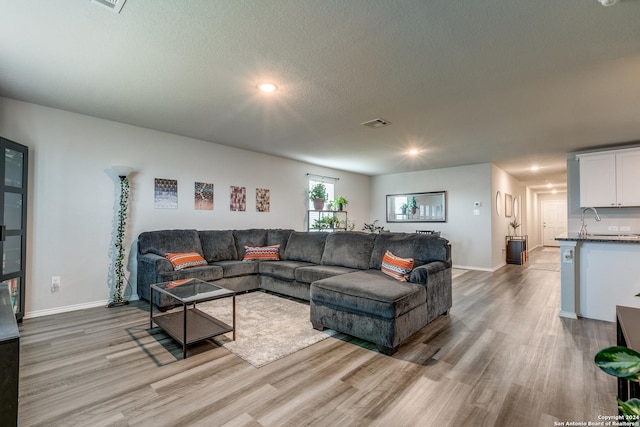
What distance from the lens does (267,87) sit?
9.29ft

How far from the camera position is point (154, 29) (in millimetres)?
1987

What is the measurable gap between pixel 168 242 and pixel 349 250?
8.35ft

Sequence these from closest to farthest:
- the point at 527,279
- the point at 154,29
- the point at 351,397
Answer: the point at 351,397 → the point at 154,29 → the point at 527,279

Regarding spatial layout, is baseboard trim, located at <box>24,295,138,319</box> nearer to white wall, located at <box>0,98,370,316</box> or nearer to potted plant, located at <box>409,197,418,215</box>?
white wall, located at <box>0,98,370,316</box>

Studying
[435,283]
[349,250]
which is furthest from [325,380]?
[349,250]

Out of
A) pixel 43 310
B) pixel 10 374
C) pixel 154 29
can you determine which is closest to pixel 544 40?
pixel 154 29

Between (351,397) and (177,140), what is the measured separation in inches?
169

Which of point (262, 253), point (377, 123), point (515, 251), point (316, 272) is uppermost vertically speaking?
point (377, 123)

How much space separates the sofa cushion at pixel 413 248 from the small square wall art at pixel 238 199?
271cm

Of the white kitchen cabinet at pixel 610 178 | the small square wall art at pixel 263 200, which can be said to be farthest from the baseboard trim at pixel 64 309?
the white kitchen cabinet at pixel 610 178

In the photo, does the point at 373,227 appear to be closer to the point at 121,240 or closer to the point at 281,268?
the point at 281,268

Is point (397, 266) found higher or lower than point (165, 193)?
lower

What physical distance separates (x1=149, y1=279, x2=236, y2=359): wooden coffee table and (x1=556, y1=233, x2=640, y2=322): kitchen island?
12.5ft

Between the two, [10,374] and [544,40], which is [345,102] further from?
[10,374]
